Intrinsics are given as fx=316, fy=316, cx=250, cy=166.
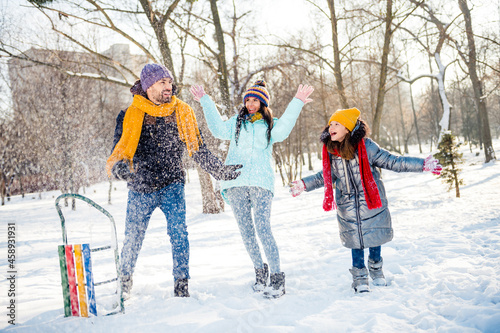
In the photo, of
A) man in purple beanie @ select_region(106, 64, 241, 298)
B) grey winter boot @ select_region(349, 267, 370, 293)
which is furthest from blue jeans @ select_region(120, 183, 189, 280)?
grey winter boot @ select_region(349, 267, 370, 293)

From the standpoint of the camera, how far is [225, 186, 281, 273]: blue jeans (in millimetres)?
2682

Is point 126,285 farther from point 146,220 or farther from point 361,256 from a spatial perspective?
point 361,256

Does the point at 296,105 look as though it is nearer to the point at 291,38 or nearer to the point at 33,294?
the point at 33,294

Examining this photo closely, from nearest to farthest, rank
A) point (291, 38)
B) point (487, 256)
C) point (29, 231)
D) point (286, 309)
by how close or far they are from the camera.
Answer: point (286, 309) < point (487, 256) < point (29, 231) < point (291, 38)

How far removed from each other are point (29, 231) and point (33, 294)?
7.12 metres

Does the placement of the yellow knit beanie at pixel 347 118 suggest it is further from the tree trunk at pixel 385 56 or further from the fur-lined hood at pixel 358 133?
the tree trunk at pixel 385 56

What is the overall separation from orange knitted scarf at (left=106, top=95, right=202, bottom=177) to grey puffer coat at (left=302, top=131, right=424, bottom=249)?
1.31 m

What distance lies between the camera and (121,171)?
95.3 inches

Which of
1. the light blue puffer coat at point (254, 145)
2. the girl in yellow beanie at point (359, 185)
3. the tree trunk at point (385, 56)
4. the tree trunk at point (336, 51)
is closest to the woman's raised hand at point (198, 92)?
the light blue puffer coat at point (254, 145)

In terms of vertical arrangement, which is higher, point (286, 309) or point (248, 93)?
point (248, 93)

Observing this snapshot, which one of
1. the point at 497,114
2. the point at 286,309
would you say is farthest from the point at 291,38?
the point at 497,114

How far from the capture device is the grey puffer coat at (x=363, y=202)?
8.84 ft

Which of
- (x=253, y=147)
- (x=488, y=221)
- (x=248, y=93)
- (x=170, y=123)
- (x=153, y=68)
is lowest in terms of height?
(x=488, y=221)

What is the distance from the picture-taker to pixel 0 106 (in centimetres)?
1794
